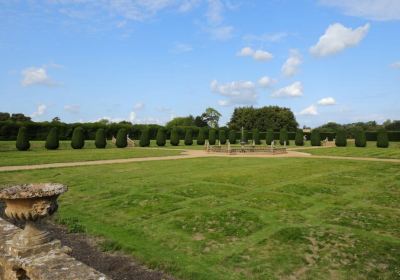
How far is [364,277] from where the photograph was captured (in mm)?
5141

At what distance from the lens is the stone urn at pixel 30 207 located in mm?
3824

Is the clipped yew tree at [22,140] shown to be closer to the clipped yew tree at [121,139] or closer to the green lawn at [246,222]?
the clipped yew tree at [121,139]

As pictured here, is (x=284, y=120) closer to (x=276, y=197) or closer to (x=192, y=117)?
(x=192, y=117)

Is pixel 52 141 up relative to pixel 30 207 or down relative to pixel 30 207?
up

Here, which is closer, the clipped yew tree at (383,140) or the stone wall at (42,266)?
the stone wall at (42,266)

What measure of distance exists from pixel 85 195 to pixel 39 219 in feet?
22.8

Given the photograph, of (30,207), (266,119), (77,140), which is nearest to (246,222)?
(30,207)

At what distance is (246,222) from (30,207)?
4.98 m

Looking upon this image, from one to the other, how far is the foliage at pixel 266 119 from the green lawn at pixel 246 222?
205 feet

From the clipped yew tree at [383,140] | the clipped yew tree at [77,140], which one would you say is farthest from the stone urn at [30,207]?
the clipped yew tree at [383,140]

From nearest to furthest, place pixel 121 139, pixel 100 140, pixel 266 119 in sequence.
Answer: pixel 100 140 < pixel 121 139 < pixel 266 119

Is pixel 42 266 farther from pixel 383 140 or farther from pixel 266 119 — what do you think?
pixel 266 119

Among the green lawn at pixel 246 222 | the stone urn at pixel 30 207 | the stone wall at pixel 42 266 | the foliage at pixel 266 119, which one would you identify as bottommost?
the green lawn at pixel 246 222

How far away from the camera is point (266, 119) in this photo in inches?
3004
